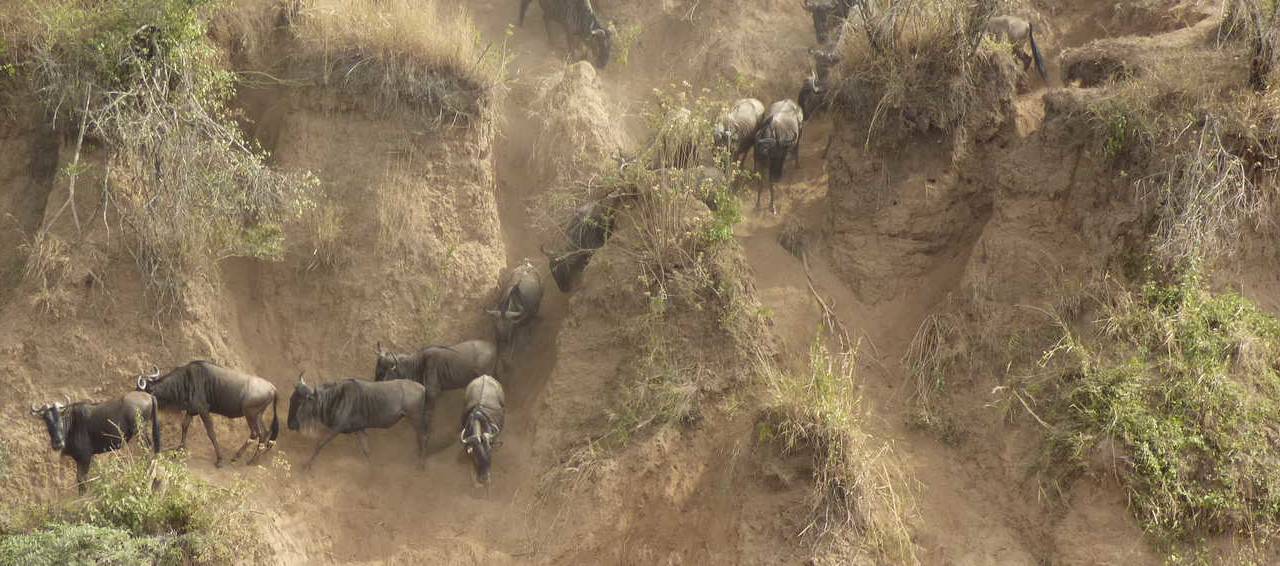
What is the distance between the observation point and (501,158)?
13852 mm

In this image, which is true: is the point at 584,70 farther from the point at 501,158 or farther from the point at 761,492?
the point at 761,492

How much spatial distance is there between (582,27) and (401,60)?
306cm

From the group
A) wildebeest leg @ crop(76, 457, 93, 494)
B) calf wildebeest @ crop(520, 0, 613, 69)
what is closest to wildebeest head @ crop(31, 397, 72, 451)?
wildebeest leg @ crop(76, 457, 93, 494)

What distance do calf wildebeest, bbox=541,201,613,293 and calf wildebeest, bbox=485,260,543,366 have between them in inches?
11.3

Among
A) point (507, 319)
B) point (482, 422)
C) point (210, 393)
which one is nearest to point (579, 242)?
point (507, 319)

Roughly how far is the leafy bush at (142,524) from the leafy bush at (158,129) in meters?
2.04

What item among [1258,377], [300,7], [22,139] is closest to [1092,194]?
[1258,377]

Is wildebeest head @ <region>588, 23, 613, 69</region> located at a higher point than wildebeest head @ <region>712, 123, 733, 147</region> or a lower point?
higher

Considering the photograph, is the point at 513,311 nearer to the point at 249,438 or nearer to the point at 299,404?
the point at 299,404

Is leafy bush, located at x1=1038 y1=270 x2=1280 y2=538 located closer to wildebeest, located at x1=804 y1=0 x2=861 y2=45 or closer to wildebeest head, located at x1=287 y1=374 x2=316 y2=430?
wildebeest, located at x1=804 y1=0 x2=861 y2=45

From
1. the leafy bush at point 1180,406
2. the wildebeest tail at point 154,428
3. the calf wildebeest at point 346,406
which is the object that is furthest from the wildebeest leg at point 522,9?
the leafy bush at point 1180,406

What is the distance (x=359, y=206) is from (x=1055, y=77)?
283 inches

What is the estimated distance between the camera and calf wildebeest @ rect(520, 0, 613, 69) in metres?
15.3

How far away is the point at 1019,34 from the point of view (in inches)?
551
